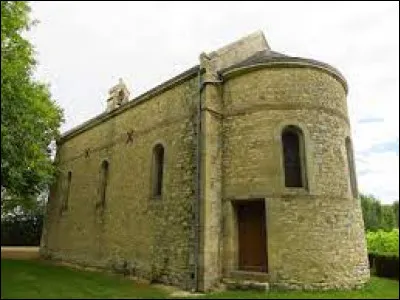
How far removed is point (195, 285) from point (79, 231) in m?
8.84

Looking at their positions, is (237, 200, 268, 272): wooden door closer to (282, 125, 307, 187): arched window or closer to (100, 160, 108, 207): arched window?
(282, 125, 307, 187): arched window

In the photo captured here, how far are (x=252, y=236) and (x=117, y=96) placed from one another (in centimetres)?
1289

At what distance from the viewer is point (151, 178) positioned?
14109mm

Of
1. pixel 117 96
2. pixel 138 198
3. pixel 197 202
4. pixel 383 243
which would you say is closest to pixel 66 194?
pixel 117 96

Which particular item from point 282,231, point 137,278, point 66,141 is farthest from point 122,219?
point 66,141

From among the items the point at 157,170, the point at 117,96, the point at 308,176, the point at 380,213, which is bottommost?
the point at 308,176

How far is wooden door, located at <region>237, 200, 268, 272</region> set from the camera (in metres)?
11.7

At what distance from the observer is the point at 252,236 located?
39.4 ft

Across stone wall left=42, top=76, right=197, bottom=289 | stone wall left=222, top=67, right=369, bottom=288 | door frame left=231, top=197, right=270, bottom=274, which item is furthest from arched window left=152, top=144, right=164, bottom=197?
door frame left=231, top=197, right=270, bottom=274

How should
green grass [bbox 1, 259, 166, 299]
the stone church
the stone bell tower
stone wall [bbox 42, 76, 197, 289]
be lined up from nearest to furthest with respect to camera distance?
1. green grass [bbox 1, 259, 166, 299]
2. the stone church
3. stone wall [bbox 42, 76, 197, 289]
4. the stone bell tower

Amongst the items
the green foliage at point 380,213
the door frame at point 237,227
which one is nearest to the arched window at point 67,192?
the door frame at point 237,227

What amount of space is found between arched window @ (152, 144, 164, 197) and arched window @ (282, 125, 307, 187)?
485 centimetres

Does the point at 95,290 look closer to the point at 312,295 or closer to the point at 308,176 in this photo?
the point at 312,295

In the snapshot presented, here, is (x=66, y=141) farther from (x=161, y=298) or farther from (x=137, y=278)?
(x=161, y=298)
